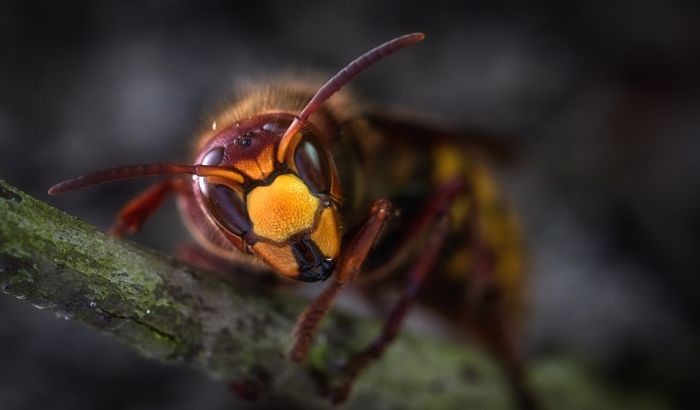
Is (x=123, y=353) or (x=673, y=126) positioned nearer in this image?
(x=123, y=353)

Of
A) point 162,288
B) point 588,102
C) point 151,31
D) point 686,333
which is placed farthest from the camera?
point 588,102

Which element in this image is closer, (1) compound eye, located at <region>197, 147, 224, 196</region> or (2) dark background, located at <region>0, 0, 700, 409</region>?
(1) compound eye, located at <region>197, 147, 224, 196</region>

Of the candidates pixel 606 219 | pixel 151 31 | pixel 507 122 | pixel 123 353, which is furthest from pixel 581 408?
pixel 151 31

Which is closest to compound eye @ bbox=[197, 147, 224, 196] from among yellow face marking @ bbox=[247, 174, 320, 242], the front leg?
yellow face marking @ bbox=[247, 174, 320, 242]

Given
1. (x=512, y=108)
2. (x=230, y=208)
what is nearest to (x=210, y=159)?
(x=230, y=208)

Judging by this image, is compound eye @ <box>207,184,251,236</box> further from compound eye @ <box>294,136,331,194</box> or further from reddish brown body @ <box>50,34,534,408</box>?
compound eye @ <box>294,136,331,194</box>

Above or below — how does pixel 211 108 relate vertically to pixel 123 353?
above

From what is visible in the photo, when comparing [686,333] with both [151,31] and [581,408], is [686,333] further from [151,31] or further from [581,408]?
[151,31]
